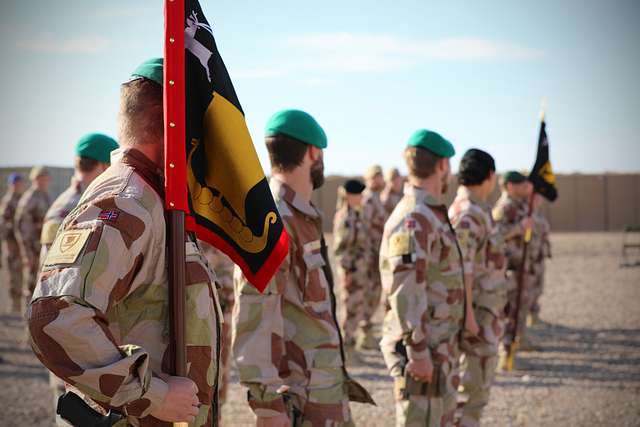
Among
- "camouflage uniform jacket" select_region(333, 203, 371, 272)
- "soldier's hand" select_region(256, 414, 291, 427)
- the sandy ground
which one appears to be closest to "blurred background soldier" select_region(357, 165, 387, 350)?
"camouflage uniform jacket" select_region(333, 203, 371, 272)

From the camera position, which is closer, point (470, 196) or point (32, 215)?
point (470, 196)

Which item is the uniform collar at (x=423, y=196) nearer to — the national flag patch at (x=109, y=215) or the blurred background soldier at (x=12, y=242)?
the national flag patch at (x=109, y=215)

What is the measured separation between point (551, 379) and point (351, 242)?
12.4 ft

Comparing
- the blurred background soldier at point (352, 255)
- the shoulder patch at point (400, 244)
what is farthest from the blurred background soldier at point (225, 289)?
the blurred background soldier at point (352, 255)

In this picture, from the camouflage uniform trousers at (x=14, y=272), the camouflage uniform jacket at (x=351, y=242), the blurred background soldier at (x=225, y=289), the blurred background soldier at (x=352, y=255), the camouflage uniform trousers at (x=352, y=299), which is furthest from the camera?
the camouflage uniform trousers at (x=14, y=272)

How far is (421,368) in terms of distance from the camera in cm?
474

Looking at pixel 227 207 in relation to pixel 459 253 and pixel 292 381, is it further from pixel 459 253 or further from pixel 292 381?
pixel 459 253

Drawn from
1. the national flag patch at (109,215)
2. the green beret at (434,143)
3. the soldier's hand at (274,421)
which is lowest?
the soldier's hand at (274,421)

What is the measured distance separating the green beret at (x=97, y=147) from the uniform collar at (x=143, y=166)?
2.87 m

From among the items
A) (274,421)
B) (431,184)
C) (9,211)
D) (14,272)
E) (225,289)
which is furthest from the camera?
(9,211)

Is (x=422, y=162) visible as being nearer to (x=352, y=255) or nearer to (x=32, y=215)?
(x=352, y=255)

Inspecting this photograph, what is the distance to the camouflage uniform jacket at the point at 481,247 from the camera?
634 centimetres

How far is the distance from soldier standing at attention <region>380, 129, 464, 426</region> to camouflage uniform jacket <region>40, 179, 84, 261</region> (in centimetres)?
224

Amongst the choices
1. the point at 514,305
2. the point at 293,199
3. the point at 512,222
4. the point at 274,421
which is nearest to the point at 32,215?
the point at 512,222
